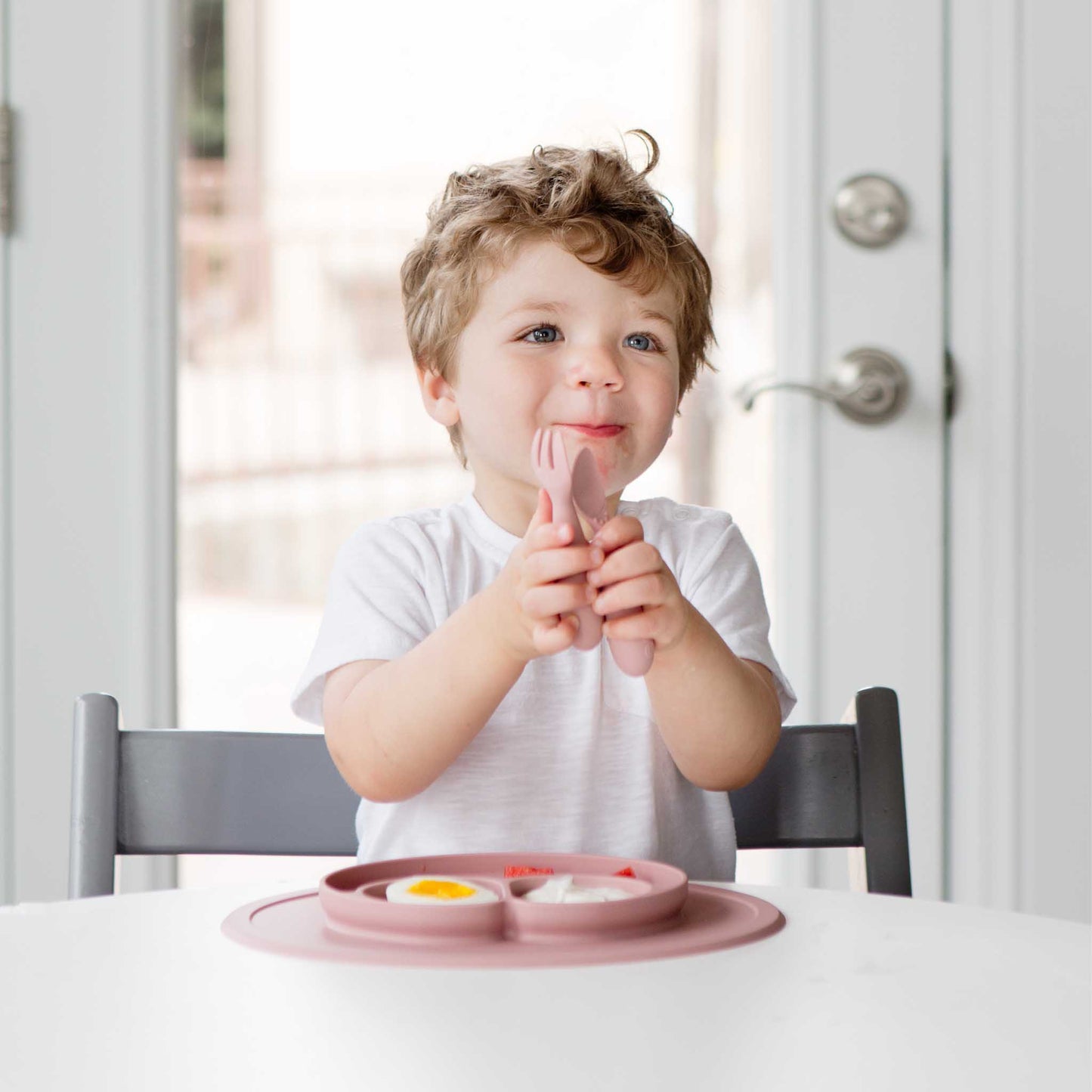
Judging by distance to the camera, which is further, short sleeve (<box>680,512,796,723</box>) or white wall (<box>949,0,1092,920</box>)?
white wall (<box>949,0,1092,920</box>)

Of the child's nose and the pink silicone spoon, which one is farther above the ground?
the child's nose

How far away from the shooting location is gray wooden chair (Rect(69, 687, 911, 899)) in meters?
0.87

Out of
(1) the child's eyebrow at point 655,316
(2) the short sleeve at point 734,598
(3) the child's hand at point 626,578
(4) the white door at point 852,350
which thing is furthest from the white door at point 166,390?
(3) the child's hand at point 626,578

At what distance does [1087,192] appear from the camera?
Answer: 1.49 m

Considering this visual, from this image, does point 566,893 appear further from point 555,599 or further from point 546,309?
point 546,309

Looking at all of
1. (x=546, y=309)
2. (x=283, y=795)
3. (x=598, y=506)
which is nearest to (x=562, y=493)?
(x=598, y=506)

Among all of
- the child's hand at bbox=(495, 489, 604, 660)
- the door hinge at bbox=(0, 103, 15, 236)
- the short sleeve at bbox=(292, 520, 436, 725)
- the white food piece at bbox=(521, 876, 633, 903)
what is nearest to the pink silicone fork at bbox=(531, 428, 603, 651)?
the child's hand at bbox=(495, 489, 604, 660)

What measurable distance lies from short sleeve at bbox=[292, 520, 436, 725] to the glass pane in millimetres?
565

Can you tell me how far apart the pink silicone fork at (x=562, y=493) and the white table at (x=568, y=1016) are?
0.17 m

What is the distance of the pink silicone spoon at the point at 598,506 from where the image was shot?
67cm

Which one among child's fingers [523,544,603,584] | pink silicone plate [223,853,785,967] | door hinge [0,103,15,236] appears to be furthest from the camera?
door hinge [0,103,15,236]

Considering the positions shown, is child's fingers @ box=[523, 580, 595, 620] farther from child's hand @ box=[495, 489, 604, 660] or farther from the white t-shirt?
the white t-shirt

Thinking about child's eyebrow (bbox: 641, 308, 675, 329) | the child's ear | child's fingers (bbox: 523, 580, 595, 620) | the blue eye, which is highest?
child's eyebrow (bbox: 641, 308, 675, 329)

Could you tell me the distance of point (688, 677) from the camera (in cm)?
79
